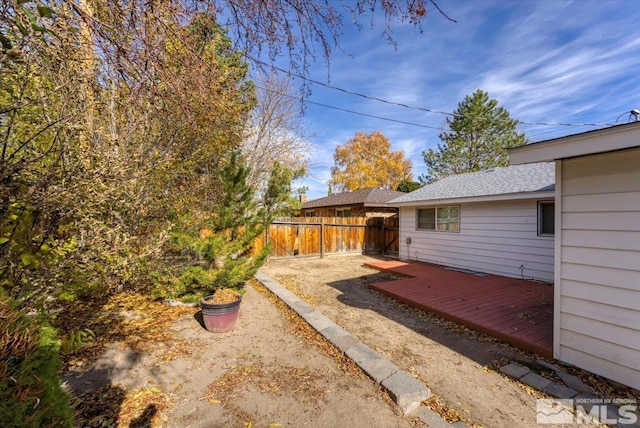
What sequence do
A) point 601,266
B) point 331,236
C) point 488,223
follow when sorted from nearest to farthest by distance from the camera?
1. point 601,266
2. point 488,223
3. point 331,236

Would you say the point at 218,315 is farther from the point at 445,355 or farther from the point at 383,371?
the point at 445,355

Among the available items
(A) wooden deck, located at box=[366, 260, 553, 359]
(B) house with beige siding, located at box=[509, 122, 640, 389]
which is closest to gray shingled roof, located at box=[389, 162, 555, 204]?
(A) wooden deck, located at box=[366, 260, 553, 359]

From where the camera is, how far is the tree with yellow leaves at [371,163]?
87.5 ft

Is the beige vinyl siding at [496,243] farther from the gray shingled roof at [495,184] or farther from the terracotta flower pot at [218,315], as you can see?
the terracotta flower pot at [218,315]

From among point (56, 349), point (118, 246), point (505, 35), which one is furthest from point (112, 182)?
point (505, 35)

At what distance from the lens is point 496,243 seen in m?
7.43

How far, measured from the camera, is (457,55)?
24.9 feet

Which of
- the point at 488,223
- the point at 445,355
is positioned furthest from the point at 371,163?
the point at 445,355

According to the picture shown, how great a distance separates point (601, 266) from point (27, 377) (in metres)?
4.46

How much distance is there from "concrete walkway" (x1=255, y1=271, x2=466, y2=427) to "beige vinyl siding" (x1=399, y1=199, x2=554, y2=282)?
5658 mm

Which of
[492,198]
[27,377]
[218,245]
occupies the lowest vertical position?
[27,377]

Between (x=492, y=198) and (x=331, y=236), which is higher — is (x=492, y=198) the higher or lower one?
the higher one

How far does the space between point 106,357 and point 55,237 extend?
5.85 feet

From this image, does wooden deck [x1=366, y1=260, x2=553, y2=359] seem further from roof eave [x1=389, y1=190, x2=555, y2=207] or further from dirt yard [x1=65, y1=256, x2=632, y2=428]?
roof eave [x1=389, y1=190, x2=555, y2=207]
